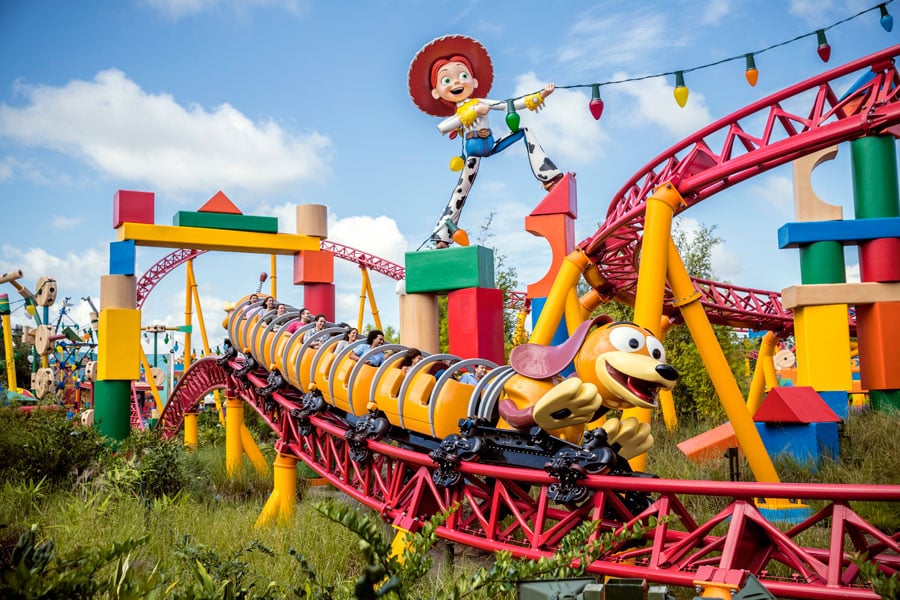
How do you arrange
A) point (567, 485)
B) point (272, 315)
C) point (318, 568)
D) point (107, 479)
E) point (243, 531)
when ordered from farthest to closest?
point (272, 315) → point (107, 479) → point (243, 531) → point (318, 568) → point (567, 485)

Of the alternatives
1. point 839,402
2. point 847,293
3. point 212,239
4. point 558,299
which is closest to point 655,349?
point 558,299

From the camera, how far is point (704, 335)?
262 inches

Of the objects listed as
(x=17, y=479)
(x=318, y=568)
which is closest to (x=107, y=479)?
(x=17, y=479)

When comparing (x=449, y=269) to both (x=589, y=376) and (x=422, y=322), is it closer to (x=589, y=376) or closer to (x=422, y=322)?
(x=422, y=322)

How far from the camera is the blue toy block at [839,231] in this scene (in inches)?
342

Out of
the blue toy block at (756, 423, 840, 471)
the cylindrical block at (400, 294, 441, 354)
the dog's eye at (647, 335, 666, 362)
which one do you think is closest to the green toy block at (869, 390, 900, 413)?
the blue toy block at (756, 423, 840, 471)

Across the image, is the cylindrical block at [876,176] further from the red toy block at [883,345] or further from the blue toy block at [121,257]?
the blue toy block at [121,257]

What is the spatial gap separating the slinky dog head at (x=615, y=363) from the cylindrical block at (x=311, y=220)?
7.53 metres

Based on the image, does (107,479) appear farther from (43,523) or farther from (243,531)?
(243,531)

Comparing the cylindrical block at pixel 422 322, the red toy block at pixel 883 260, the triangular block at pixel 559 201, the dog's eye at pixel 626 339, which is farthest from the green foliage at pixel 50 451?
the red toy block at pixel 883 260

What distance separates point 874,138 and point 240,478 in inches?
360

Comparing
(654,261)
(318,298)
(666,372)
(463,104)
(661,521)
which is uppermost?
(463,104)

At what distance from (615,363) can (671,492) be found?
85 cm

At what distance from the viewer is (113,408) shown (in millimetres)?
10711
